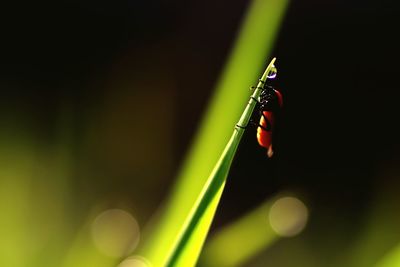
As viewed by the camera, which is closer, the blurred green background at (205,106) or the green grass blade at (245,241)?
the green grass blade at (245,241)

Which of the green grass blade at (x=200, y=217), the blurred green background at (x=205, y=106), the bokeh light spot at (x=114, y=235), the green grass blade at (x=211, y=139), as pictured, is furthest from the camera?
the blurred green background at (x=205, y=106)

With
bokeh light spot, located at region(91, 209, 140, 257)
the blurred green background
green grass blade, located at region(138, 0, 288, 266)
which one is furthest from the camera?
the blurred green background

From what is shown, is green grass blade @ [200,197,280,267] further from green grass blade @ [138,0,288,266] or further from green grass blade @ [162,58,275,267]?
green grass blade @ [162,58,275,267]

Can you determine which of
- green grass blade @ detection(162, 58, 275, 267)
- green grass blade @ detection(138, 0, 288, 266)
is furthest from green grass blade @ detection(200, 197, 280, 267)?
green grass blade @ detection(162, 58, 275, 267)

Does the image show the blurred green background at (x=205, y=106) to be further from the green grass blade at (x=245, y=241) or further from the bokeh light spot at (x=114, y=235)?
the green grass blade at (x=245, y=241)

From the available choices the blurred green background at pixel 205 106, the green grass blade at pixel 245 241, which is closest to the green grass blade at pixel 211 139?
the green grass blade at pixel 245 241
